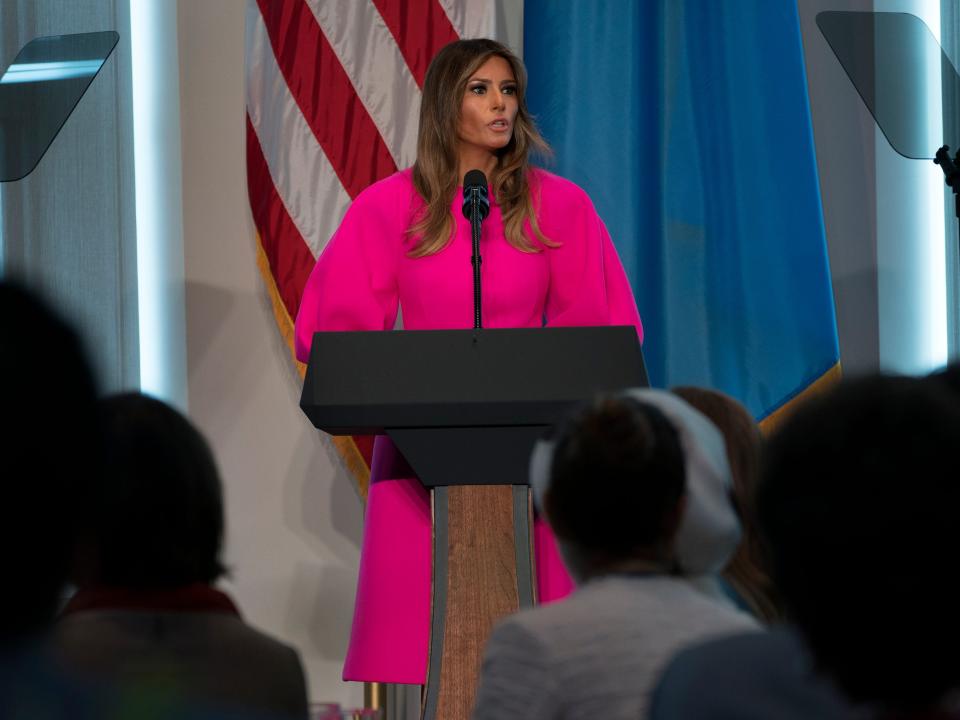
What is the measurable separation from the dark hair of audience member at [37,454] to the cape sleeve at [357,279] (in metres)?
2.05

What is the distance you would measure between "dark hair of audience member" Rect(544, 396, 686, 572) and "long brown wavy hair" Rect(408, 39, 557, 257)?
1706mm

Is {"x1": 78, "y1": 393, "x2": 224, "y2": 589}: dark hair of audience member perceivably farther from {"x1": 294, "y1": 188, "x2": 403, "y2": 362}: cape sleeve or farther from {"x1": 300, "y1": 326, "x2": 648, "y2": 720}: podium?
{"x1": 294, "y1": 188, "x2": 403, "y2": 362}: cape sleeve

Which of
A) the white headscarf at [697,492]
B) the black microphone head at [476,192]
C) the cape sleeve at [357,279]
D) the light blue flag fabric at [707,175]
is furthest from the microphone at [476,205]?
the light blue flag fabric at [707,175]

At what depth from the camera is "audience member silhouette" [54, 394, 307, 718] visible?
106cm

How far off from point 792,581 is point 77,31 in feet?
11.5

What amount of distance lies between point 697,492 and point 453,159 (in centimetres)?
189

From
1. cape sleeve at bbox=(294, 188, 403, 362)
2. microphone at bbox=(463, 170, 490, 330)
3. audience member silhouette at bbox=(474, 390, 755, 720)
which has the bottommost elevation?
audience member silhouette at bbox=(474, 390, 755, 720)

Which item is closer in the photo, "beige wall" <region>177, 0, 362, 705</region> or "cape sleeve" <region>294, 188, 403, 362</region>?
"cape sleeve" <region>294, 188, 403, 362</region>

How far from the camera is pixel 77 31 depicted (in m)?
3.94

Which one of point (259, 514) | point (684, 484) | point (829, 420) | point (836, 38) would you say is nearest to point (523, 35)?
point (836, 38)

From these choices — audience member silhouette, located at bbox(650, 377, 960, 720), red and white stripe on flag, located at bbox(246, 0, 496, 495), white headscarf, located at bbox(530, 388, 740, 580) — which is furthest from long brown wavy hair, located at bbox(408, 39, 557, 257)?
audience member silhouette, located at bbox(650, 377, 960, 720)

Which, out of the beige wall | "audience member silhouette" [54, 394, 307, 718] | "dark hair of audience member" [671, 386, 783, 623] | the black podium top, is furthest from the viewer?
the beige wall

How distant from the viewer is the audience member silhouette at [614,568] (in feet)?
3.90

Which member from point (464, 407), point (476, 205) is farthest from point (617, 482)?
point (476, 205)
